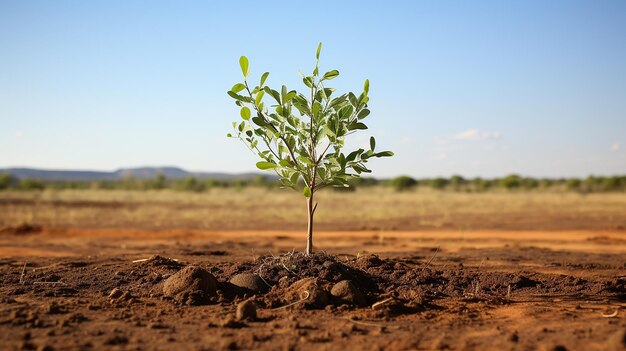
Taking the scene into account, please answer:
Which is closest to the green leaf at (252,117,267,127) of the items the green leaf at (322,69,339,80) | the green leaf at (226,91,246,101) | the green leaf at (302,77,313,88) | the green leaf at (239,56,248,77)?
the green leaf at (226,91,246,101)

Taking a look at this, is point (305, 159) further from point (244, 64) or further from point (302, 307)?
point (302, 307)

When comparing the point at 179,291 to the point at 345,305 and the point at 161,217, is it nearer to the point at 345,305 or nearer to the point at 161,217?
the point at 345,305

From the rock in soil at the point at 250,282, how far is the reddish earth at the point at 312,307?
0.02 m

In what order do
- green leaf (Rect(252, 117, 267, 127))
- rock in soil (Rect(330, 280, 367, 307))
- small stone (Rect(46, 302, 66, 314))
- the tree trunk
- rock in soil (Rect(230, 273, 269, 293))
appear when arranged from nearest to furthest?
small stone (Rect(46, 302, 66, 314)) → rock in soil (Rect(330, 280, 367, 307)) → rock in soil (Rect(230, 273, 269, 293)) → green leaf (Rect(252, 117, 267, 127)) → the tree trunk

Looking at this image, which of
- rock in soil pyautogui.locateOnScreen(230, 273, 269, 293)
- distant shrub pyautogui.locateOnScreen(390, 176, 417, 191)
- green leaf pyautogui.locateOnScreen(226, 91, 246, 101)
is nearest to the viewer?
rock in soil pyautogui.locateOnScreen(230, 273, 269, 293)

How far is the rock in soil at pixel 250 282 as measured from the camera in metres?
6.74

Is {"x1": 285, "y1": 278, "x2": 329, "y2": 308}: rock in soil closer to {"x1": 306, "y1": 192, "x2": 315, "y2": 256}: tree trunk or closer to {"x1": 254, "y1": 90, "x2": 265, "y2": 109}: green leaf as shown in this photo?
{"x1": 306, "y1": 192, "x2": 315, "y2": 256}: tree trunk

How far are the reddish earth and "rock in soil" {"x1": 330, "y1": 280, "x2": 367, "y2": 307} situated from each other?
0.5 inches

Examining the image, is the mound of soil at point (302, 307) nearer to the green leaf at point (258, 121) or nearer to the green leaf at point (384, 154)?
the green leaf at point (384, 154)

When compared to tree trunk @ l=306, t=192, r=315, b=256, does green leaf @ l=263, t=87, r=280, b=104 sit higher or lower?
higher

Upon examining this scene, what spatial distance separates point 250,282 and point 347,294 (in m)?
1.16

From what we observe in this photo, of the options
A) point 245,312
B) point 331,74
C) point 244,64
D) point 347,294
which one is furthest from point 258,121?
point 245,312

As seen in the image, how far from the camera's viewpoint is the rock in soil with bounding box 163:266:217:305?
6.34 metres

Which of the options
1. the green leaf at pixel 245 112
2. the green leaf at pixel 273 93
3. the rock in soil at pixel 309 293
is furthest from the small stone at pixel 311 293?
the green leaf at pixel 273 93
